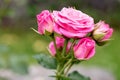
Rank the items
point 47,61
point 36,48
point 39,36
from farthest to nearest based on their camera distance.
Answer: point 39,36
point 36,48
point 47,61

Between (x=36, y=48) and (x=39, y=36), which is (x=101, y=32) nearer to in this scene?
(x=36, y=48)

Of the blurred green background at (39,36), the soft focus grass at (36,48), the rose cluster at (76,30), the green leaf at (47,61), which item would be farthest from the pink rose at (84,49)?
the soft focus grass at (36,48)

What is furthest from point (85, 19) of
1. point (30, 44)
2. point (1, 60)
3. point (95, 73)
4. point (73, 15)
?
point (30, 44)

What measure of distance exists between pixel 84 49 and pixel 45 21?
13 cm

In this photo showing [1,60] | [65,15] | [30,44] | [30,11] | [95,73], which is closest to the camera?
[65,15]

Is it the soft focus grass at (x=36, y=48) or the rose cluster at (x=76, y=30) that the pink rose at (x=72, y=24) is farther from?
the soft focus grass at (x=36, y=48)

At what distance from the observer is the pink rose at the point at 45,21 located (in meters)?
1.37

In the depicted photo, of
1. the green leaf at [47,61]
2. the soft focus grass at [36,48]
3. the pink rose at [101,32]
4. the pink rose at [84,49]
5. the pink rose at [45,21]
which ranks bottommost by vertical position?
the pink rose at [84,49]

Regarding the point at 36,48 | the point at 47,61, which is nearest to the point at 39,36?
the point at 36,48

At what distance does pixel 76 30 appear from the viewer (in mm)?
1320

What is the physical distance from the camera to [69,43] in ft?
4.63

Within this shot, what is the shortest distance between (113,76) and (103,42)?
339cm

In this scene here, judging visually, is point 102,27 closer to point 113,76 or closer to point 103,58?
point 113,76

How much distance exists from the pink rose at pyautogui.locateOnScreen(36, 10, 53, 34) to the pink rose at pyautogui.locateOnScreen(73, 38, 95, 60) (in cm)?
9
